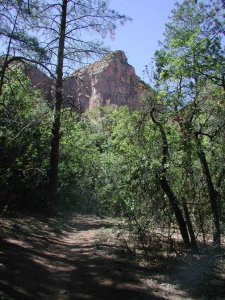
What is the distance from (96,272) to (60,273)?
75 cm

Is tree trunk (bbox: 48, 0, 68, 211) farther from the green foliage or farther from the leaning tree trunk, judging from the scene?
the leaning tree trunk

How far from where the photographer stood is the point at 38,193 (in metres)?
18.1

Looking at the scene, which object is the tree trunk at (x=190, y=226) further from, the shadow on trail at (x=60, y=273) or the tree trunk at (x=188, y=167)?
the shadow on trail at (x=60, y=273)

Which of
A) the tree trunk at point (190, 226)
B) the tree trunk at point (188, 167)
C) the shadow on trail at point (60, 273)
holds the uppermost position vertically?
the tree trunk at point (188, 167)

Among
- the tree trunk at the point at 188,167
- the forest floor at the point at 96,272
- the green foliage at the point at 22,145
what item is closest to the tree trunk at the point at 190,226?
the tree trunk at the point at 188,167

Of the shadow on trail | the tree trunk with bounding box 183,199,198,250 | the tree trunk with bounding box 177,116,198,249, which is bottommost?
the shadow on trail

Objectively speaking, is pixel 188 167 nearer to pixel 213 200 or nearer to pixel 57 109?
pixel 213 200

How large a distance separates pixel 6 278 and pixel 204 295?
3489 mm

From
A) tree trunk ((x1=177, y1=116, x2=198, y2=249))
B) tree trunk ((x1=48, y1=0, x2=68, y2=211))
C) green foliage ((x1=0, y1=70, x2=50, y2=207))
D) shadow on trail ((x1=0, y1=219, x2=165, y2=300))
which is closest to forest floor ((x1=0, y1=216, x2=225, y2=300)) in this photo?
shadow on trail ((x1=0, y1=219, x2=165, y2=300))

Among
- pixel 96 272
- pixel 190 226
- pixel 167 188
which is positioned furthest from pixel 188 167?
pixel 96 272

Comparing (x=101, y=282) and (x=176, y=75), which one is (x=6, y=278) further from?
(x=176, y=75)

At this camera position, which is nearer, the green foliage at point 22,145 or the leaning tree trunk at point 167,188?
the leaning tree trunk at point 167,188

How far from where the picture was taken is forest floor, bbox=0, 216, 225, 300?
673 centimetres

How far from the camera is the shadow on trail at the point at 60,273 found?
659 cm
